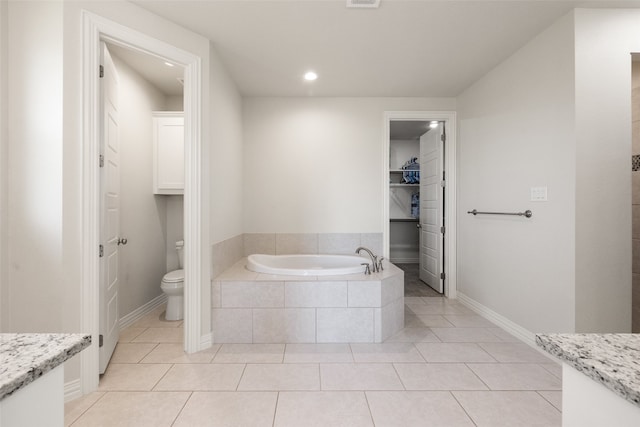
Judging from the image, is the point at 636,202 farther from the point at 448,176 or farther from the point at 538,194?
the point at 448,176

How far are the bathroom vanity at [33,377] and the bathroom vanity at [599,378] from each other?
99 cm

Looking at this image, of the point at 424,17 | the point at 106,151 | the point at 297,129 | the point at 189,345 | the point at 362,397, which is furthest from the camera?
the point at 297,129

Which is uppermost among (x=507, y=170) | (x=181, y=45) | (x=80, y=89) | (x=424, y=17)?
(x=424, y=17)

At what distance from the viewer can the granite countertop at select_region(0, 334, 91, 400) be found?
0.49m

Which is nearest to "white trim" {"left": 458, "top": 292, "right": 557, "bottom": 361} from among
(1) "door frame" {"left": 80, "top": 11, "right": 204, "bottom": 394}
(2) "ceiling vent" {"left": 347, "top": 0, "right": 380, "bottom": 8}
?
(2) "ceiling vent" {"left": 347, "top": 0, "right": 380, "bottom": 8}

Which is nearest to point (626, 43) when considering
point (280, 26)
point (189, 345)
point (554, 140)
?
point (554, 140)

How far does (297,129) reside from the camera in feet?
11.2

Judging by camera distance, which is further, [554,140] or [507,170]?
[507,170]

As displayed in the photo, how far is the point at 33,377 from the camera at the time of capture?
515 millimetres

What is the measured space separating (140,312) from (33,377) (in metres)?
2.79

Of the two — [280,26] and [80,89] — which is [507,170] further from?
[80,89]

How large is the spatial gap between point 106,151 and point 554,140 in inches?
118

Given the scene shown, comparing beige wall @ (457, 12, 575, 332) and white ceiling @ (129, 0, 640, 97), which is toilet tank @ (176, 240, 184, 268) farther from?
beige wall @ (457, 12, 575, 332)

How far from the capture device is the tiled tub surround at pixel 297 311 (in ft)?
7.61
